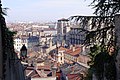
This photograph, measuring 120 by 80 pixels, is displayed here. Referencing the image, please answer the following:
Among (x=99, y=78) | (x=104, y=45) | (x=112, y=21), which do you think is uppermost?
(x=112, y=21)

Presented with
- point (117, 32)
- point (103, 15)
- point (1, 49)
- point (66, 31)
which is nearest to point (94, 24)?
point (103, 15)

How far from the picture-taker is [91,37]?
34.5ft

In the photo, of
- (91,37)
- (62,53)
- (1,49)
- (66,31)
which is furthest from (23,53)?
(66,31)

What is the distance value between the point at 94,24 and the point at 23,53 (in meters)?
2.10

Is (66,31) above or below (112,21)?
below

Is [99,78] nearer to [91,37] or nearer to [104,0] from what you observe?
[91,37]

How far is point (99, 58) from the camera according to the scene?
11820mm

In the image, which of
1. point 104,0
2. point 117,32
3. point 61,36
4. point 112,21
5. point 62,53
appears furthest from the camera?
point 61,36

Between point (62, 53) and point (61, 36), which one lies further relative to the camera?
point (61, 36)

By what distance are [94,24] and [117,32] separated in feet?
4.04

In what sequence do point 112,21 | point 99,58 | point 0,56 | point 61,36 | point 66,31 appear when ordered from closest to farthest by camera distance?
1. point 0,56
2. point 112,21
3. point 99,58
4. point 66,31
5. point 61,36

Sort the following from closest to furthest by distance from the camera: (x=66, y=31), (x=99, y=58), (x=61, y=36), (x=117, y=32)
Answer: (x=117, y=32), (x=99, y=58), (x=66, y=31), (x=61, y=36)

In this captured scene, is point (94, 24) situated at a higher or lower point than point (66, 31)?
higher

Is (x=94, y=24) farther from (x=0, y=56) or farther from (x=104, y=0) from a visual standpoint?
(x=0, y=56)
